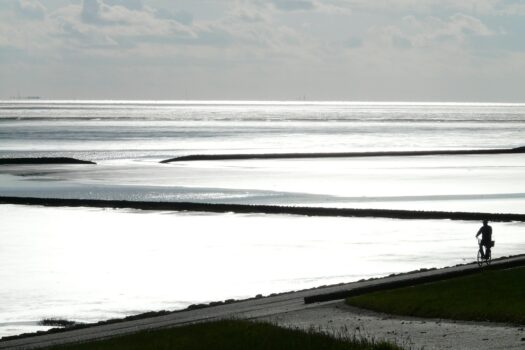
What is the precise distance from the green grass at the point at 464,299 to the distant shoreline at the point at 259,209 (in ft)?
99.5

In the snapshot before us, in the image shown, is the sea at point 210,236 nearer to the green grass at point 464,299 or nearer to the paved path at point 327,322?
the paved path at point 327,322

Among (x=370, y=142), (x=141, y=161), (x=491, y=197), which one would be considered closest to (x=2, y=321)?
(x=491, y=197)

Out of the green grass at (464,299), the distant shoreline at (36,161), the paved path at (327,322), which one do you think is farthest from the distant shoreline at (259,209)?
the distant shoreline at (36,161)

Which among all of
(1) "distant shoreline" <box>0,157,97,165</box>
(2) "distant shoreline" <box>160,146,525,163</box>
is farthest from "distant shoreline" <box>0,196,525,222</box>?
(2) "distant shoreline" <box>160,146,525,163</box>

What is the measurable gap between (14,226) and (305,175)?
5359 cm

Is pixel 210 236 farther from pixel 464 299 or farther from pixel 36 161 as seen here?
pixel 36 161

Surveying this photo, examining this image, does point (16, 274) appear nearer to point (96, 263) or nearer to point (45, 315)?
point (96, 263)

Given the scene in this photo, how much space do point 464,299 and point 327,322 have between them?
3856 mm

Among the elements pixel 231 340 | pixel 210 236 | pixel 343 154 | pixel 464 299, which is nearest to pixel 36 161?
pixel 343 154

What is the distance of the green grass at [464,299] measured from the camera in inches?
1003

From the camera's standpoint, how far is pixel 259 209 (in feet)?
227

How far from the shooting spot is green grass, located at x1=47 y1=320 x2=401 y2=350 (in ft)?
70.5

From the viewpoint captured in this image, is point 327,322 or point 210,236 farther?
point 210,236

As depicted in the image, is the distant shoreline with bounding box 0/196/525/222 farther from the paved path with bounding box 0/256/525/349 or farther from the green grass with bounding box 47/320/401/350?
the green grass with bounding box 47/320/401/350
